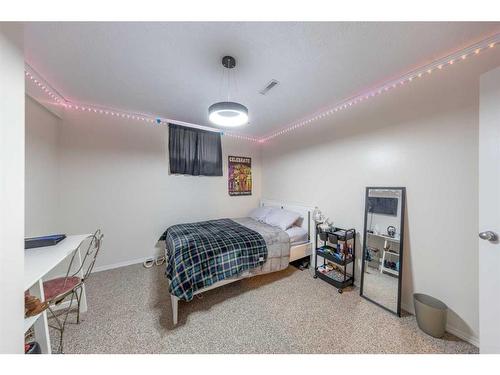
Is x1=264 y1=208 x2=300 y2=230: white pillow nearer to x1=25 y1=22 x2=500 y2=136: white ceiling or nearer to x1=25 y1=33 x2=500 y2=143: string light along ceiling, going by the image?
x1=25 y1=33 x2=500 y2=143: string light along ceiling

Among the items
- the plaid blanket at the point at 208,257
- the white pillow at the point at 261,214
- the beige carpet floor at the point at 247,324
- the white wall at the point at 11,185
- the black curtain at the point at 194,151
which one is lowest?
the beige carpet floor at the point at 247,324

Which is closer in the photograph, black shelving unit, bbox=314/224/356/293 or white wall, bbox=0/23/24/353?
white wall, bbox=0/23/24/353

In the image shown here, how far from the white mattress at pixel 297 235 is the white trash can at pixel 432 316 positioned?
1.29 metres

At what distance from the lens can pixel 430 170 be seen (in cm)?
163

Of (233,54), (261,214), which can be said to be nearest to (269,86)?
(233,54)

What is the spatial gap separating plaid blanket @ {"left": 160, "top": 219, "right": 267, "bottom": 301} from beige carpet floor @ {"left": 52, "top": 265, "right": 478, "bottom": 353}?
314 mm

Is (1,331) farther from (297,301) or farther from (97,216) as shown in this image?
(97,216)

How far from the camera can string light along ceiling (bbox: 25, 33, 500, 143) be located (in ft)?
4.50

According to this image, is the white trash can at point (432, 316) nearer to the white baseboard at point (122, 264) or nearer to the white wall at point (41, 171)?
the white baseboard at point (122, 264)

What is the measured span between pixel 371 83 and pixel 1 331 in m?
3.12

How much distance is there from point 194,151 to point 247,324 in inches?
107

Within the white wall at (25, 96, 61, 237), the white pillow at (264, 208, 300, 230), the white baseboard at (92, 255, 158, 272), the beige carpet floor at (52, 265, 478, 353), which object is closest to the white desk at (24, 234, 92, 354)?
the beige carpet floor at (52, 265, 478, 353)

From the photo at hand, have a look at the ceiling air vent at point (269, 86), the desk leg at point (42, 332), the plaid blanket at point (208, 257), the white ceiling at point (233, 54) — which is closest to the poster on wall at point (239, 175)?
the plaid blanket at point (208, 257)

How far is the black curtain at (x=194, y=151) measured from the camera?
2999mm
